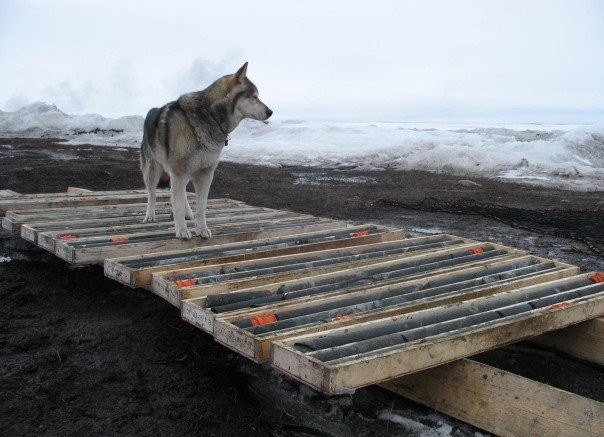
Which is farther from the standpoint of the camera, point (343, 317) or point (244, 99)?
point (244, 99)

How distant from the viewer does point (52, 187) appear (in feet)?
37.0

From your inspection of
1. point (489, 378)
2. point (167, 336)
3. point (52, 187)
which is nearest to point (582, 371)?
point (489, 378)

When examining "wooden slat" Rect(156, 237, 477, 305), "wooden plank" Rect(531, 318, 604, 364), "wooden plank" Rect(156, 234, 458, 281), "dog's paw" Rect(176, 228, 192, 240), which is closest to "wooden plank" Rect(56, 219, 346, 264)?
"dog's paw" Rect(176, 228, 192, 240)

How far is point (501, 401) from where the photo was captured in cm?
308

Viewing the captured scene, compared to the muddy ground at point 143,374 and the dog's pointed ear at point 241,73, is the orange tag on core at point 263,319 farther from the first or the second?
the dog's pointed ear at point 241,73

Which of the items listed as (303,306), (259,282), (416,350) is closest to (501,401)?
(416,350)

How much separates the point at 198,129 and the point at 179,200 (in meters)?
0.67

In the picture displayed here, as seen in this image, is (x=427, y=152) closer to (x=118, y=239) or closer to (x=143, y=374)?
(x=118, y=239)

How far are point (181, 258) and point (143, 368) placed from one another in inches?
49.3

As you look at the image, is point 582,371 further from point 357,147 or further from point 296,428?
point 357,147

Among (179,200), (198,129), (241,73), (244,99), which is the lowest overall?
(179,200)

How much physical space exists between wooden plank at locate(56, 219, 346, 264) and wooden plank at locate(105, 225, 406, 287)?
12.1 inches

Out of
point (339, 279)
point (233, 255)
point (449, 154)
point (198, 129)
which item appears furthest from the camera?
point (449, 154)

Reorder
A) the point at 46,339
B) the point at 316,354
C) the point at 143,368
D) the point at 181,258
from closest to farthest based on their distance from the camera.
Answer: the point at 316,354, the point at 143,368, the point at 46,339, the point at 181,258
